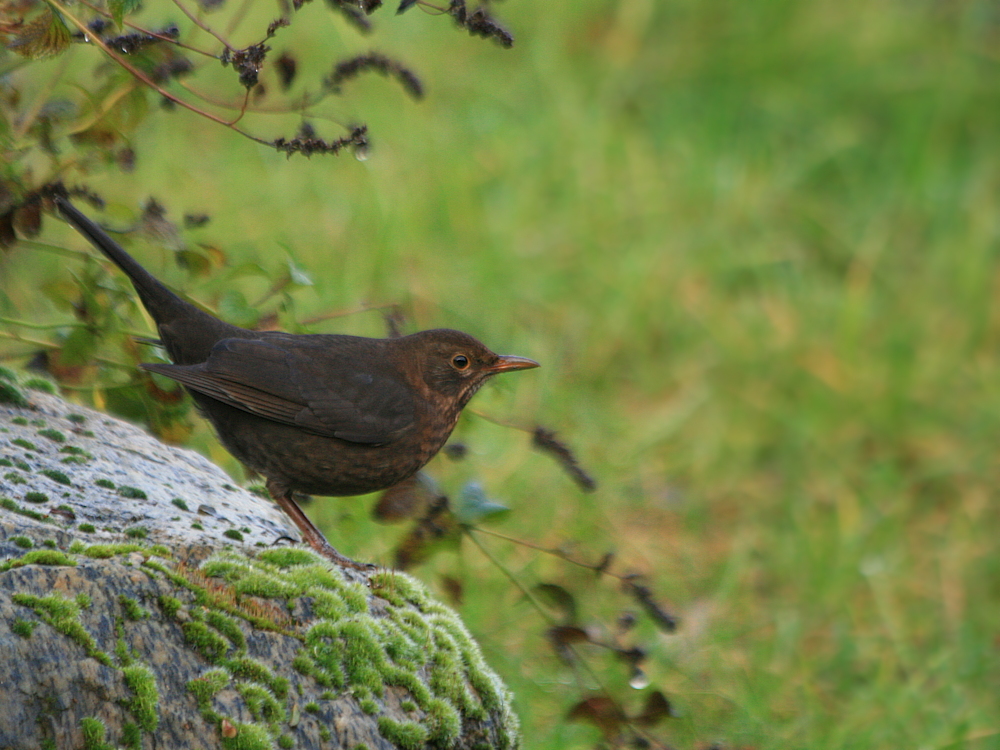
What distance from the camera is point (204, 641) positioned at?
8.11 feet

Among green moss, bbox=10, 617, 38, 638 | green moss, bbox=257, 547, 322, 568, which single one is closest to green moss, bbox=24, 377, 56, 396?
green moss, bbox=257, 547, 322, 568

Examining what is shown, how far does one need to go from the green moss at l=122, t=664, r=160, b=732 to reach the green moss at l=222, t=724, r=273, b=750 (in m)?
0.16

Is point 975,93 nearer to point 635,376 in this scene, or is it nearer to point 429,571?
point 635,376

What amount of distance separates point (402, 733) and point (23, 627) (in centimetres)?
90

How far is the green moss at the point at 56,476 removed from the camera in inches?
118

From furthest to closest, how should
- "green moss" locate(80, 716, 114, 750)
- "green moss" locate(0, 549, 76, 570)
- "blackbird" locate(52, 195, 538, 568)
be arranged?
"blackbird" locate(52, 195, 538, 568) → "green moss" locate(0, 549, 76, 570) → "green moss" locate(80, 716, 114, 750)

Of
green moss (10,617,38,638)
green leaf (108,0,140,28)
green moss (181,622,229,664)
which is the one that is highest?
green leaf (108,0,140,28)

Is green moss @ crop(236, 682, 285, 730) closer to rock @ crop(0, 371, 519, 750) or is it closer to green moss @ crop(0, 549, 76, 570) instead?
rock @ crop(0, 371, 519, 750)

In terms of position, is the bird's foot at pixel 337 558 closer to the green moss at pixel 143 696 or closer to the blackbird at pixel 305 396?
the blackbird at pixel 305 396

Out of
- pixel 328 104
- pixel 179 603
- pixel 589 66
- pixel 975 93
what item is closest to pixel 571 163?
pixel 589 66

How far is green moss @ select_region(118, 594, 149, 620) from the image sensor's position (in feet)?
7.93

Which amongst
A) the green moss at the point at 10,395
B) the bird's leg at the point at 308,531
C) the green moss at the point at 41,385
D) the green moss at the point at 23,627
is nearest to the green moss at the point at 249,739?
the green moss at the point at 23,627

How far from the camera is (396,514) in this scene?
3537 mm

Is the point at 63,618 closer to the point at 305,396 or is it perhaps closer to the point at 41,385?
the point at 305,396
